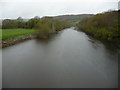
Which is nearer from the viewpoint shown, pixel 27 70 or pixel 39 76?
pixel 39 76

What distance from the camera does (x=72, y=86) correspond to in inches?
278

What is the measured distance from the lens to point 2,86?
7.24 m

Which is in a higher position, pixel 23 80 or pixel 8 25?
pixel 8 25

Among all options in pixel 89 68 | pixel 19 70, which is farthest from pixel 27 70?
pixel 89 68

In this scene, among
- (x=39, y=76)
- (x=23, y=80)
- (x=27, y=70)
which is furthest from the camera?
(x=27, y=70)

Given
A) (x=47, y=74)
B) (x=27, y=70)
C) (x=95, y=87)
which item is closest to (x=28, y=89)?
(x=47, y=74)

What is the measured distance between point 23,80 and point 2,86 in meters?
1.21

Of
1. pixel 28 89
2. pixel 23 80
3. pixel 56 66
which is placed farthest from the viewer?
pixel 56 66

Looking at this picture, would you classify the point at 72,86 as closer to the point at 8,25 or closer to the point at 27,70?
the point at 27,70

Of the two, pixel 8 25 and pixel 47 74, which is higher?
pixel 8 25

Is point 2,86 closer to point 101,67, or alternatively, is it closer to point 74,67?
point 74,67

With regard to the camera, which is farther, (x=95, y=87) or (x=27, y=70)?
(x=27, y=70)

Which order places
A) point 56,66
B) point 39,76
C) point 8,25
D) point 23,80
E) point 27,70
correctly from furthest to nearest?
point 8,25 < point 56,66 < point 27,70 < point 39,76 < point 23,80

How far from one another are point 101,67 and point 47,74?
4344 millimetres
